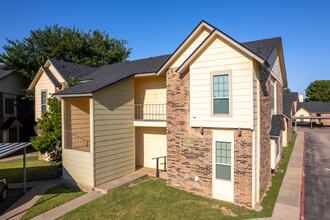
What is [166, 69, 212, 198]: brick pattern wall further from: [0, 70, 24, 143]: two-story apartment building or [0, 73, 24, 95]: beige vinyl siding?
[0, 73, 24, 95]: beige vinyl siding

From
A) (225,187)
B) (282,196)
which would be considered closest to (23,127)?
(225,187)

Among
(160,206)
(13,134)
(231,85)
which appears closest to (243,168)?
(231,85)

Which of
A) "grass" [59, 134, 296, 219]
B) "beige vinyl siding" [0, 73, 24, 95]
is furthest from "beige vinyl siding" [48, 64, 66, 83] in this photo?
"grass" [59, 134, 296, 219]

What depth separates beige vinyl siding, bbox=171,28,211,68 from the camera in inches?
373

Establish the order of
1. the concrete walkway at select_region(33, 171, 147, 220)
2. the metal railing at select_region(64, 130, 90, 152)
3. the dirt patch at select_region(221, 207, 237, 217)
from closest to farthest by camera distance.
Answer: the dirt patch at select_region(221, 207, 237, 217)
the concrete walkway at select_region(33, 171, 147, 220)
the metal railing at select_region(64, 130, 90, 152)

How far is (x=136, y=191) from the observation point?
9.56m

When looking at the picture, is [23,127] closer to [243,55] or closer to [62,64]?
[62,64]

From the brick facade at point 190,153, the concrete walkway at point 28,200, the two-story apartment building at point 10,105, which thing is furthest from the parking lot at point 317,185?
the two-story apartment building at point 10,105

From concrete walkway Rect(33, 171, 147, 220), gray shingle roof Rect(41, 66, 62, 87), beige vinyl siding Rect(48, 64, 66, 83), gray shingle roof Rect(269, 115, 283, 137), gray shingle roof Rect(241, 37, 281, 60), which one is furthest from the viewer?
beige vinyl siding Rect(48, 64, 66, 83)

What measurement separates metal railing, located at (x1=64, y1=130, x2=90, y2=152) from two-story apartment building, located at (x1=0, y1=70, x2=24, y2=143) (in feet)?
43.9

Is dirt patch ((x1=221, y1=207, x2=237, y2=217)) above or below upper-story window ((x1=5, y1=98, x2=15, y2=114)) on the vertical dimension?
below

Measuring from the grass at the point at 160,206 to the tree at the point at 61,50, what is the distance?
21.9 meters

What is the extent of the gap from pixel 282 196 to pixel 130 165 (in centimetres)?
820

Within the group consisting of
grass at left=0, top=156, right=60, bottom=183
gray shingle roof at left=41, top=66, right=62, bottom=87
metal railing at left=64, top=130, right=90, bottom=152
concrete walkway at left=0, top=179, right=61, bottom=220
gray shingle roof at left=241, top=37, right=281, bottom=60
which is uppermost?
gray shingle roof at left=241, top=37, right=281, bottom=60
